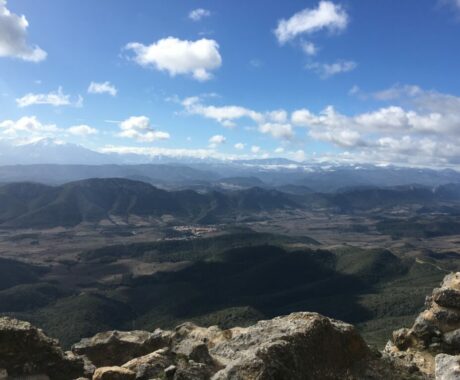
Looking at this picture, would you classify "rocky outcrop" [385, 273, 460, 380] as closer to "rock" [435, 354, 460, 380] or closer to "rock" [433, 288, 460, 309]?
"rock" [433, 288, 460, 309]

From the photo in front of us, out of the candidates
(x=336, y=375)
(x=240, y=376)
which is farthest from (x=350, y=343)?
(x=240, y=376)

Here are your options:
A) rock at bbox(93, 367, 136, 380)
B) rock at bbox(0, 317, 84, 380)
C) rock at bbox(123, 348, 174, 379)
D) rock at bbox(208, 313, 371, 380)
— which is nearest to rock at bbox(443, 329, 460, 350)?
rock at bbox(208, 313, 371, 380)

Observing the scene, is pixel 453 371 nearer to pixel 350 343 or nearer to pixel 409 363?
pixel 350 343

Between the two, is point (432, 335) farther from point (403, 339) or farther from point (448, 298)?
point (448, 298)

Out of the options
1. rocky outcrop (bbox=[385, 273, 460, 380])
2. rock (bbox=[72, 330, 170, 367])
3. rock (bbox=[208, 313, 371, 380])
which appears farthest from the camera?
rock (bbox=[72, 330, 170, 367])

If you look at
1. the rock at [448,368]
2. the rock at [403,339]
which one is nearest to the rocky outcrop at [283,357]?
the rock at [448,368]

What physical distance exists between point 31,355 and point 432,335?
32.3 m

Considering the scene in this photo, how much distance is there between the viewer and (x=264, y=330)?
32031mm

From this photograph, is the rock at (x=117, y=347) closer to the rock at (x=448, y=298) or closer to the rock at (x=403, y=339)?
the rock at (x=403, y=339)

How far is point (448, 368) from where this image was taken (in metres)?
23.9

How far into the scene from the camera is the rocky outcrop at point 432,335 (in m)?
37.3

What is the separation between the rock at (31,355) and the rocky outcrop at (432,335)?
78.0ft

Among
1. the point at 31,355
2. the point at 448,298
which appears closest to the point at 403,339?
the point at 448,298

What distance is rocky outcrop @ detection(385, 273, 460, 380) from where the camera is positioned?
37.3 meters
